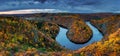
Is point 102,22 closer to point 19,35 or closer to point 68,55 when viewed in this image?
point 19,35

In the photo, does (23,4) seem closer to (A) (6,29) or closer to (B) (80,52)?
(B) (80,52)

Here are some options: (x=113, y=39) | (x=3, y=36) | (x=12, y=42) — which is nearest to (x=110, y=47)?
(x=113, y=39)

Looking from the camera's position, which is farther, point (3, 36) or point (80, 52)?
point (3, 36)

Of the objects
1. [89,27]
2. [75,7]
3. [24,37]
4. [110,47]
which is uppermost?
[75,7]

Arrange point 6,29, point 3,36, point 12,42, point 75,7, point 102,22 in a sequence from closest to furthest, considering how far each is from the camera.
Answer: point 75,7 < point 12,42 < point 3,36 < point 6,29 < point 102,22

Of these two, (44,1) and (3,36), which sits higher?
(44,1)

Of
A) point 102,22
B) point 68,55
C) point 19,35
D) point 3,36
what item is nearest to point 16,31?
point 19,35

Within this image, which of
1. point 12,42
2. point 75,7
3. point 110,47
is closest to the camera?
point 75,7
